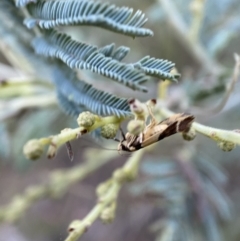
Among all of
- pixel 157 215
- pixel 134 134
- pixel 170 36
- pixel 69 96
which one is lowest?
pixel 134 134

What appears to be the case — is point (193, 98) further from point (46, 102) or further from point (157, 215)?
point (157, 215)

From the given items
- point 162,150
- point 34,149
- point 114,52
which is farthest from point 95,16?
point 162,150

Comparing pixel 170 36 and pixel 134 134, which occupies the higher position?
pixel 170 36

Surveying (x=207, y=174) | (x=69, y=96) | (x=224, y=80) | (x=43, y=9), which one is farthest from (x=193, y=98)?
(x=43, y=9)

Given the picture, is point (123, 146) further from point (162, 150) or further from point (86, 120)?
point (162, 150)

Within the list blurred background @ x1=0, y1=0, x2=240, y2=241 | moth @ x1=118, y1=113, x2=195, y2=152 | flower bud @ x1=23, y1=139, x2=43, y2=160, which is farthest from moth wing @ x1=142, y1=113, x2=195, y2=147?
blurred background @ x1=0, y1=0, x2=240, y2=241

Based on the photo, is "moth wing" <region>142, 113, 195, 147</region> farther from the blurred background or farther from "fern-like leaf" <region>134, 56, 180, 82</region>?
the blurred background
